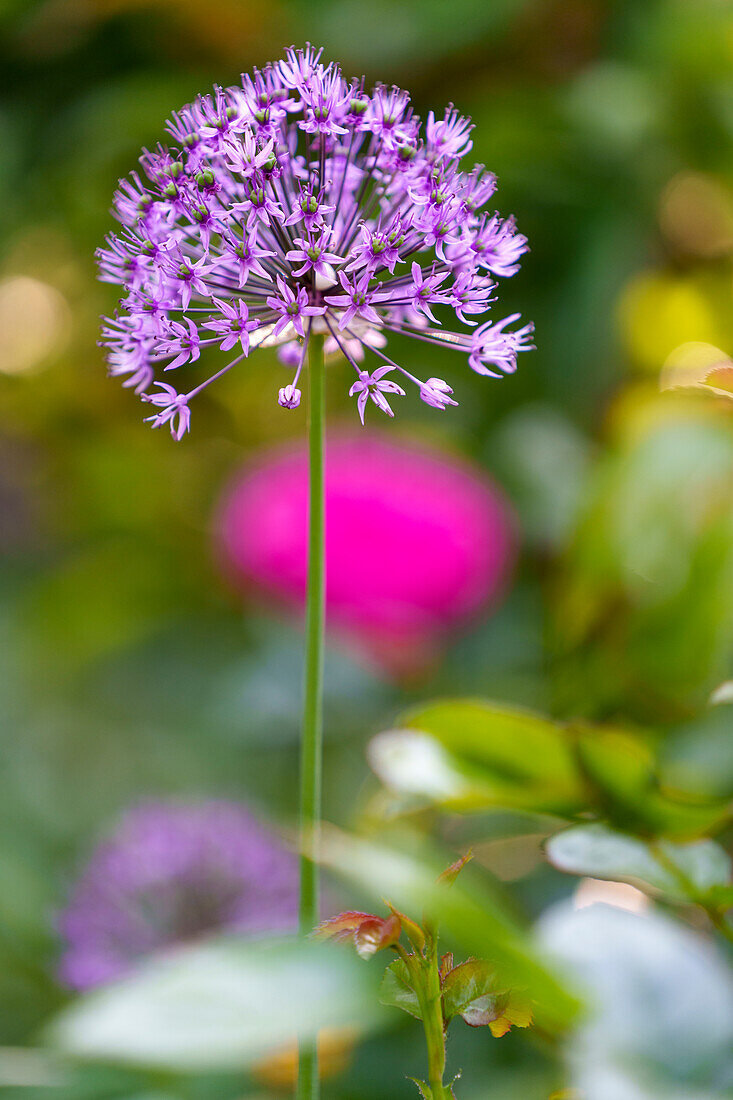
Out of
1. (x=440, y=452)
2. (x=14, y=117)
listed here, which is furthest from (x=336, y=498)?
(x=14, y=117)

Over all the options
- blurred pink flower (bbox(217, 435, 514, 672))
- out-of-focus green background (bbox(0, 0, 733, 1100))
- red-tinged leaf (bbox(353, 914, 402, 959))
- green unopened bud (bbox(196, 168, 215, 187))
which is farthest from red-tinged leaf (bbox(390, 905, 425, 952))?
blurred pink flower (bbox(217, 435, 514, 672))

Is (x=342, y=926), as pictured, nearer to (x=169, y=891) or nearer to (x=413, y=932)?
(x=413, y=932)

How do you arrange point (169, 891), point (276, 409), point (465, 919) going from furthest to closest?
point (276, 409), point (169, 891), point (465, 919)

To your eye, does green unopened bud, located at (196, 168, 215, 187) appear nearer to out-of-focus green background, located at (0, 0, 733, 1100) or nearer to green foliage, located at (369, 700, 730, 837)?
green foliage, located at (369, 700, 730, 837)

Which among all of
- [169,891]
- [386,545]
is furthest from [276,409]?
[169,891]

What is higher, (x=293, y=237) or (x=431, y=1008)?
(x=293, y=237)

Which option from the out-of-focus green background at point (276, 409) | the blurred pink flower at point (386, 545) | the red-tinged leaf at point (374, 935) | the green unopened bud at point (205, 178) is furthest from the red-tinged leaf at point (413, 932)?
the blurred pink flower at point (386, 545)
